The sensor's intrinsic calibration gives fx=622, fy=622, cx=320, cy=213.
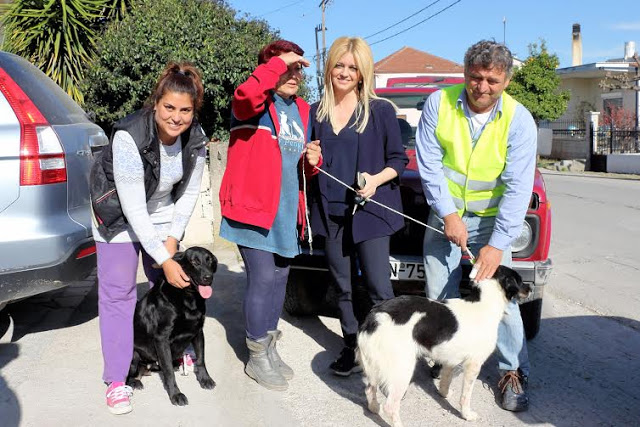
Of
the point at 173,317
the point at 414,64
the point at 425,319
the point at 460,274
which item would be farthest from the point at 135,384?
the point at 414,64

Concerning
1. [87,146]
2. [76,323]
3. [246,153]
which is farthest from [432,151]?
[76,323]

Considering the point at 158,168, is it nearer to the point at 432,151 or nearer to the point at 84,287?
the point at 432,151

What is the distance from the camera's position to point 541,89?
27969 mm

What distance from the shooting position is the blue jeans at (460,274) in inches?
142

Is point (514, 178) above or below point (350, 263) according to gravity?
above

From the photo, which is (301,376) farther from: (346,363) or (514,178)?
(514,178)

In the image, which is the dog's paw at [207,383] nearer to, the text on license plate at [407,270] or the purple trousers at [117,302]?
the purple trousers at [117,302]

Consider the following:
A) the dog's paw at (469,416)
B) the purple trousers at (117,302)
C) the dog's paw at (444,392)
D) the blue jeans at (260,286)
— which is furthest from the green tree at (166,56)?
the dog's paw at (469,416)

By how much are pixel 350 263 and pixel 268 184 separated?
76 centimetres

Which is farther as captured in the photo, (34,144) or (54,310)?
(54,310)

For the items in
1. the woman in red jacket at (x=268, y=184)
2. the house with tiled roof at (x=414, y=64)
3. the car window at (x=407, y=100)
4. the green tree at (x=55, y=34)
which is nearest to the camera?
the woman in red jacket at (x=268, y=184)

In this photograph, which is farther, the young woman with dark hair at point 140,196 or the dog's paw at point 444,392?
the dog's paw at point 444,392

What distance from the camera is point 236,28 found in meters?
11.5

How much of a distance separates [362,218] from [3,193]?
2.19 metres
